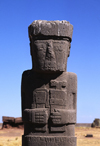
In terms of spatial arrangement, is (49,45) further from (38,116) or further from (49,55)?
(38,116)

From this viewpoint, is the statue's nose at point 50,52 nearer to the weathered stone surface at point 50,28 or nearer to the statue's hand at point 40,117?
the weathered stone surface at point 50,28

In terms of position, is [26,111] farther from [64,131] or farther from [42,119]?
[64,131]

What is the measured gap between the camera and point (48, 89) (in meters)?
7.32

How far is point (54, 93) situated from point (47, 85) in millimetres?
310

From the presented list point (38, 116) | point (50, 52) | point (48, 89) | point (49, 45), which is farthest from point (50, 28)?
point (38, 116)

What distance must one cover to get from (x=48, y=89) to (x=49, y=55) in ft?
3.30

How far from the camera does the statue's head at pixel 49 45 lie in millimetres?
7066

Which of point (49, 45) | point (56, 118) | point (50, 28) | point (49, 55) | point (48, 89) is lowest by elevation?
point (56, 118)

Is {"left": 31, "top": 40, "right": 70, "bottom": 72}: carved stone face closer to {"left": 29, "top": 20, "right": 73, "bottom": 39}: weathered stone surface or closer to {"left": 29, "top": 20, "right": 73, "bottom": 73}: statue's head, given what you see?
{"left": 29, "top": 20, "right": 73, "bottom": 73}: statue's head

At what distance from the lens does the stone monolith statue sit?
7.10 meters

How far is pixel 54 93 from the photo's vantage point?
23.9 feet

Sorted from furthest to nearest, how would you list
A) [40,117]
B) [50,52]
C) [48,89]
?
1. [48,89]
2. [40,117]
3. [50,52]

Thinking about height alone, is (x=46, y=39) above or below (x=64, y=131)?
above

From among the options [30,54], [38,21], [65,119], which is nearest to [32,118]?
[65,119]
